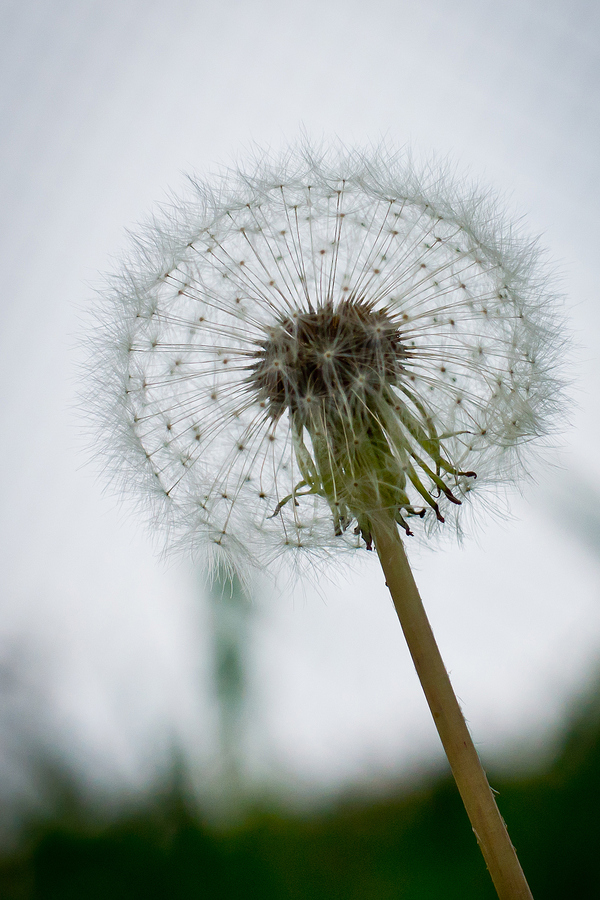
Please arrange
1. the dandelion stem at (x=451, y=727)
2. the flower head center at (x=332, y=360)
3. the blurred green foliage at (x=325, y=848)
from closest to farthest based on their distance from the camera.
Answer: the dandelion stem at (x=451, y=727), the flower head center at (x=332, y=360), the blurred green foliage at (x=325, y=848)

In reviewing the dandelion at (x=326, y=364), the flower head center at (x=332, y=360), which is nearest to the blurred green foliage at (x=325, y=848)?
the dandelion at (x=326, y=364)

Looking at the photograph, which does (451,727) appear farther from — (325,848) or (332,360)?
(325,848)

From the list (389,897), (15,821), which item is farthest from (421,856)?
(15,821)

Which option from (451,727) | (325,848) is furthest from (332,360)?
(325,848)

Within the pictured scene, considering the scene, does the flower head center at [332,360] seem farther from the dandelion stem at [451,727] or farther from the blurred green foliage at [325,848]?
the blurred green foliage at [325,848]

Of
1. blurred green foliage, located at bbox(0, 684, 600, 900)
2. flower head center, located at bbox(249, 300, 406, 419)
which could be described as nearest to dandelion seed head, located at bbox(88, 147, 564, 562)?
flower head center, located at bbox(249, 300, 406, 419)

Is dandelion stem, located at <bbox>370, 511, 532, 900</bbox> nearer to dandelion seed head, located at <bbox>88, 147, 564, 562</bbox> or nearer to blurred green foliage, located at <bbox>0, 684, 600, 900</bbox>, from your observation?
dandelion seed head, located at <bbox>88, 147, 564, 562</bbox>

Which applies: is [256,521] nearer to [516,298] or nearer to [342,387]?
[342,387]
